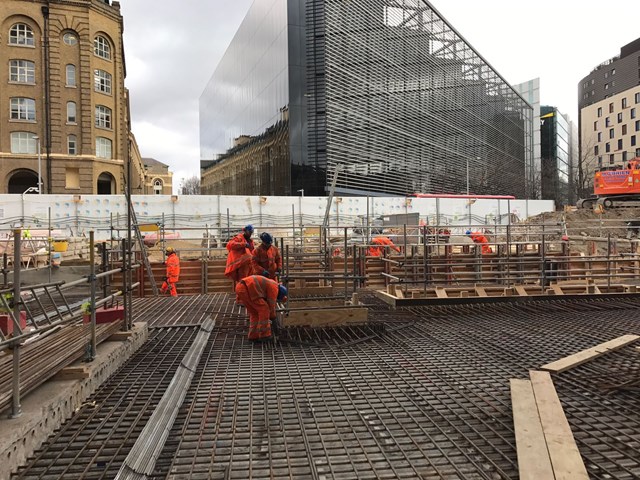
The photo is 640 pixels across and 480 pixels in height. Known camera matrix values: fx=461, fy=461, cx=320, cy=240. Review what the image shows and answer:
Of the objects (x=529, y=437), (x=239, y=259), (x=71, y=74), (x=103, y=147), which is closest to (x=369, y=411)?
(x=529, y=437)

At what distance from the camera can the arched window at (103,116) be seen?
40.3m

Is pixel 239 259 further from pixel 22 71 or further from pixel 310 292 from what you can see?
pixel 22 71

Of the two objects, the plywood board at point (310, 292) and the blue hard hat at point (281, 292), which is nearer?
the blue hard hat at point (281, 292)

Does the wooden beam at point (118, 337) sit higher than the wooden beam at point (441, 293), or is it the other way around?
the wooden beam at point (118, 337)

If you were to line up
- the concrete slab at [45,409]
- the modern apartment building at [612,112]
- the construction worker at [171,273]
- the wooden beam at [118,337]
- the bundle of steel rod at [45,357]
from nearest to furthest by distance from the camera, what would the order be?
the concrete slab at [45,409], the bundle of steel rod at [45,357], the wooden beam at [118,337], the construction worker at [171,273], the modern apartment building at [612,112]

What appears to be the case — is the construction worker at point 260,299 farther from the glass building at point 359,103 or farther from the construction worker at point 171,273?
the glass building at point 359,103

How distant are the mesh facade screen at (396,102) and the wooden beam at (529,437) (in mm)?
29727

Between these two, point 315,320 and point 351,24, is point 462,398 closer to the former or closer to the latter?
point 315,320

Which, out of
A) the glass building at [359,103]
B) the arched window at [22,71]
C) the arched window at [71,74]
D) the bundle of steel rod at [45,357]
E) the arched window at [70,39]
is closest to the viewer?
the bundle of steel rod at [45,357]

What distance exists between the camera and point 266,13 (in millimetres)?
40062

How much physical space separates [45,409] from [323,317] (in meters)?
4.40

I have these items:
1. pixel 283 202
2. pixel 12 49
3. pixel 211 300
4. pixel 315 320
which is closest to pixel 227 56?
pixel 12 49

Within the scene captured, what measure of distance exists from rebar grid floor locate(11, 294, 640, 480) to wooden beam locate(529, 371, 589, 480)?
0.14 meters

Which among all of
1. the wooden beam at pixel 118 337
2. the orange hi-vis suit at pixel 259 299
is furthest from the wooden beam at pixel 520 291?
the wooden beam at pixel 118 337
